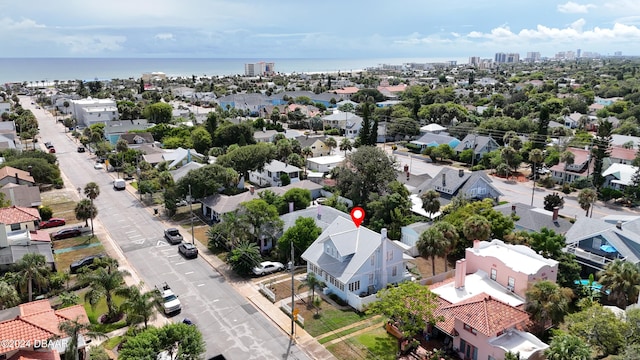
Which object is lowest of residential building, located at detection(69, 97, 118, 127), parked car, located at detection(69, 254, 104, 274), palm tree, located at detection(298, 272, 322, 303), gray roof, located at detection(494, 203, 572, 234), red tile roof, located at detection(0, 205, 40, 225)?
parked car, located at detection(69, 254, 104, 274)

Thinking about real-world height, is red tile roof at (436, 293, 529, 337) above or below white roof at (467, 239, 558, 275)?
below

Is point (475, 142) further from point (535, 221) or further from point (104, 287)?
point (104, 287)

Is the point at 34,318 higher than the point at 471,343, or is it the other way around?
the point at 34,318

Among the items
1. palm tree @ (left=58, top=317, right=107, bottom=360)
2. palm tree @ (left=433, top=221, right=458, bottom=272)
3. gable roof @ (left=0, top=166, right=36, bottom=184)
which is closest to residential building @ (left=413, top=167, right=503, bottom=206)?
palm tree @ (left=433, top=221, right=458, bottom=272)

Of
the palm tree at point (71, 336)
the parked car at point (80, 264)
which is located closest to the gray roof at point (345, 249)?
the palm tree at point (71, 336)

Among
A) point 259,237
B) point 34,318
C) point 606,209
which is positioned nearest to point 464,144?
point 606,209

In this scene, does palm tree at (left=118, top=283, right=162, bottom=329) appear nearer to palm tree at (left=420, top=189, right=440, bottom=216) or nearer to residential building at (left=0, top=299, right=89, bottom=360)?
residential building at (left=0, top=299, right=89, bottom=360)

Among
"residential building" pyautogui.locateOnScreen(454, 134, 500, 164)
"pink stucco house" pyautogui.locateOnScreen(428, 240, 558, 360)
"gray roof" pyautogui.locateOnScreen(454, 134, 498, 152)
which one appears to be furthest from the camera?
"gray roof" pyautogui.locateOnScreen(454, 134, 498, 152)

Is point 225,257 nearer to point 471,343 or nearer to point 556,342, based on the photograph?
point 471,343
